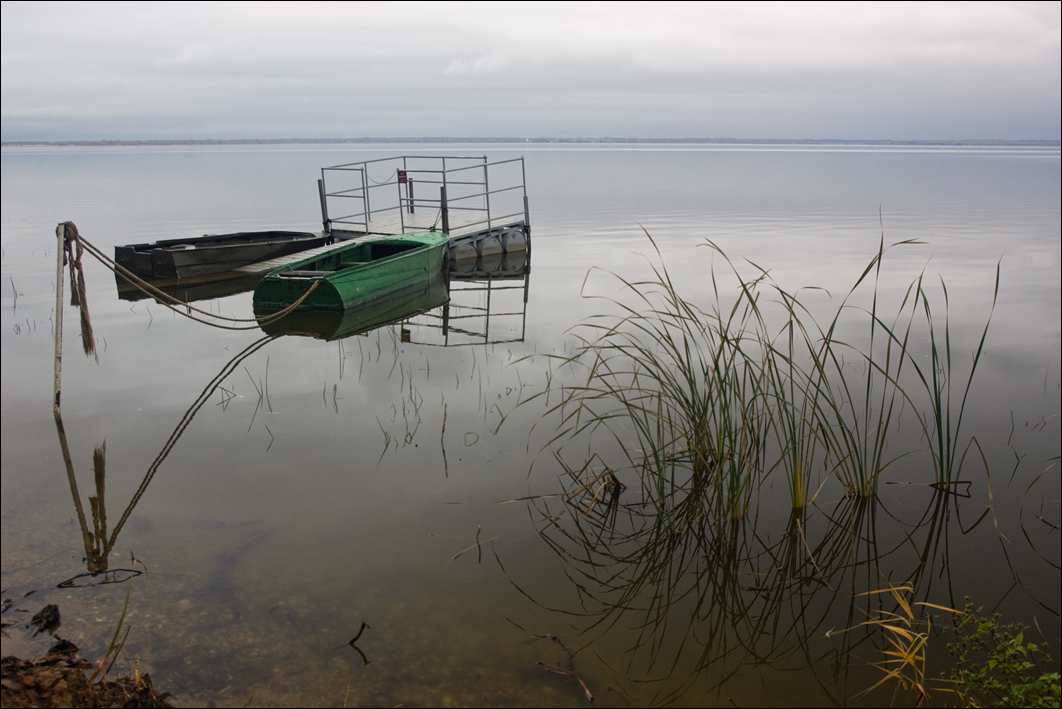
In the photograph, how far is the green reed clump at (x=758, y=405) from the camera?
4.50 metres

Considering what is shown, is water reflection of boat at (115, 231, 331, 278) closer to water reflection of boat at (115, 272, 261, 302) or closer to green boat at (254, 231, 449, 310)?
water reflection of boat at (115, 272, 261, 302)

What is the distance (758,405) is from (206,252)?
11390mm

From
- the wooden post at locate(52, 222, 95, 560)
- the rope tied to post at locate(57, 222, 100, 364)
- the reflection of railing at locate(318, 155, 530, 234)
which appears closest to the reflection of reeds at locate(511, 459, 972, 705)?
the wooden post at locate(52, 222, 95, 560)

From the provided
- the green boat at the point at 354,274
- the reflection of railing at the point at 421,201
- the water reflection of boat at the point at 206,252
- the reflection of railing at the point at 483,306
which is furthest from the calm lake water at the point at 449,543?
the reflection of railing at the point at 421,201

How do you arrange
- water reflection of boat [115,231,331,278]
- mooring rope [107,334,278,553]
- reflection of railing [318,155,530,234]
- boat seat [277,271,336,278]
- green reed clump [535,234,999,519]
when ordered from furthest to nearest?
reflection of railing [318,155,530,234]
water reflection of boat [115,231,331,278]
boat seat [277,271,336,278]
mooring rope [107,334,278,553]
green reed clump [535,234,999,519]

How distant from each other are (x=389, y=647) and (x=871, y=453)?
13.4 ft

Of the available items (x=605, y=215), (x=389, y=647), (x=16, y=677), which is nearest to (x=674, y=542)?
(x=389, y=647)

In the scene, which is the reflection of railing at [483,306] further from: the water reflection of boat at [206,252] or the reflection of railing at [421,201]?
the water reflection of boat at [206,252]

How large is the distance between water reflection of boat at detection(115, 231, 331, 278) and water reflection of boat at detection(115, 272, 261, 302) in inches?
5.9

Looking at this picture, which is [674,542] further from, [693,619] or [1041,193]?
[1041,193]

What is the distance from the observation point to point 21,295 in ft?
42.2

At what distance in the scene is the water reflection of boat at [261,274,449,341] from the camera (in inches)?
420

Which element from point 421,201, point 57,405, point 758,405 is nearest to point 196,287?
point 421,201

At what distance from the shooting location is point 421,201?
1841 cm
